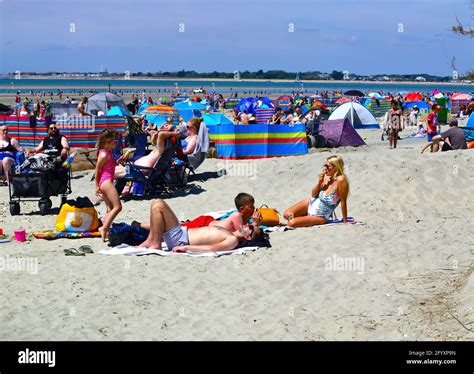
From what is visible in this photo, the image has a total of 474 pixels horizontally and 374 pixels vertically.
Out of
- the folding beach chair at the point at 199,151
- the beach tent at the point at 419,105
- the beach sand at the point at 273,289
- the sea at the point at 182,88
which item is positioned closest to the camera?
the beach sand at the point at 273,289

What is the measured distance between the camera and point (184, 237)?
7992mm

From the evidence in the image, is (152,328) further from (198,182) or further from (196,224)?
(198,182)

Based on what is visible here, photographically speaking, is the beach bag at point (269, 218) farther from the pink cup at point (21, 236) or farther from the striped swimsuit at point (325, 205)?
the pink cup at point (21, 236)

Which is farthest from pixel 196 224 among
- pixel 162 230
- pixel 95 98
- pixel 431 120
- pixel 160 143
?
pixel 95 98

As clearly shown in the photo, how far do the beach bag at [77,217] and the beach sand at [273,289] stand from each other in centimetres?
32

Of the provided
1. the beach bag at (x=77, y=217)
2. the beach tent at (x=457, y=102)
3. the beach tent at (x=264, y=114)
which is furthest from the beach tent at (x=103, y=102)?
the beach bag at (x=77, y=217)

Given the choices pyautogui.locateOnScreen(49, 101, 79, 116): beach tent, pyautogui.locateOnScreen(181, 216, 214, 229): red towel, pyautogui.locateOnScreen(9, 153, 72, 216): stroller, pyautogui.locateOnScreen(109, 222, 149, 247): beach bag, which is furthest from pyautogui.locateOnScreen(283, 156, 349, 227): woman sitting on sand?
pyautogui.locateOnScreen(49, 101, 79, 116): beach tent

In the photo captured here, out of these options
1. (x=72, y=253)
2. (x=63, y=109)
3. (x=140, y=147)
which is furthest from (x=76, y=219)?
(x=63, y=109)

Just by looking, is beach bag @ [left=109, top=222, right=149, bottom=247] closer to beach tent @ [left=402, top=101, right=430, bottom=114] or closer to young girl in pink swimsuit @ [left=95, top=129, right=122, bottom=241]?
young girl in pink swimsuit @ [left=95, top=129, right=122, bottom=241]

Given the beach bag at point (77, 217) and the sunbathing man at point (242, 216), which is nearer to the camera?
the sunbathing man at point (242, 216)

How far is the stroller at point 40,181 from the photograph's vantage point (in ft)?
34.7

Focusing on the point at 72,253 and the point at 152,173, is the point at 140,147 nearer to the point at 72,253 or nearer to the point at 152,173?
the point at 152,173

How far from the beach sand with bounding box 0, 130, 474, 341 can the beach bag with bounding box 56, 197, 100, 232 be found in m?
0.32

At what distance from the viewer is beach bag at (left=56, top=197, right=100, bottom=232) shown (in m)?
8.94
